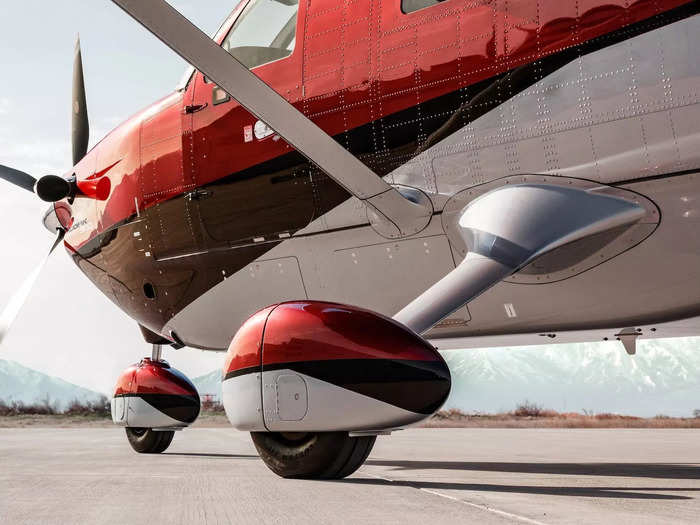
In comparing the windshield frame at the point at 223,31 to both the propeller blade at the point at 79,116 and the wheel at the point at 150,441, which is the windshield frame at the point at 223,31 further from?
the wheel at the point at 150,441

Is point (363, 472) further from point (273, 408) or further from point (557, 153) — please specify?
point (557, 153)

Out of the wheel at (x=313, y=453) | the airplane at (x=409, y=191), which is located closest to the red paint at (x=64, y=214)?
the airplane at (x=409, y=191)

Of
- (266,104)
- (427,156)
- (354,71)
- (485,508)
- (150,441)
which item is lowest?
(485,508)

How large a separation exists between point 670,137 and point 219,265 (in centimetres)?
411

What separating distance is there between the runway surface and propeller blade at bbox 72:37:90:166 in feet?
13.1

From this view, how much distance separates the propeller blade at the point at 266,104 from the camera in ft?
17.0

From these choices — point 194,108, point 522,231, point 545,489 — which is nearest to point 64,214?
point 194,108

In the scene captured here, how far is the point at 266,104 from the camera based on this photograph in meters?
5.52

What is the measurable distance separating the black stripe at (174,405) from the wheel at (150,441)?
16.2 inches

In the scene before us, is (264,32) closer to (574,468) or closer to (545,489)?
(545,489)

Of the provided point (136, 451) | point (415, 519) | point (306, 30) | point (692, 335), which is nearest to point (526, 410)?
point (136, 451)

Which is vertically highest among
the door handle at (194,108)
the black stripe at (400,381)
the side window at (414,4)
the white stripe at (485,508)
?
the side window at (414,4)

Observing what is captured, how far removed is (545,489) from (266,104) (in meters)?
3.17

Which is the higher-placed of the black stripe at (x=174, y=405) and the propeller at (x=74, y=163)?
the propeller at (x=74, y=163)
